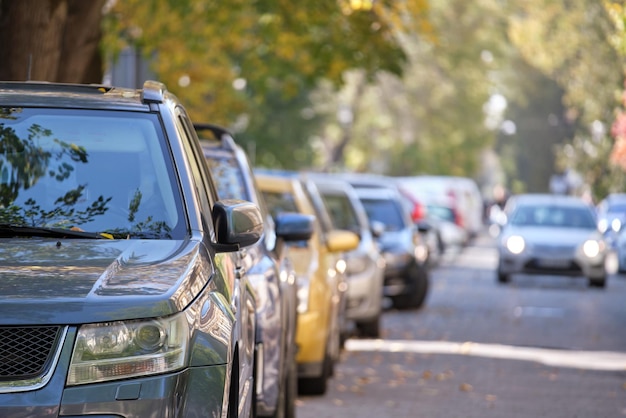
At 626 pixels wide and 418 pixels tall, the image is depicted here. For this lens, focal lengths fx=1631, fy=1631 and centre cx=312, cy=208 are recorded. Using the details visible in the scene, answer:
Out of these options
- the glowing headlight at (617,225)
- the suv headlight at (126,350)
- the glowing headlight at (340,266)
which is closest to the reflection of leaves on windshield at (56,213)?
the suv headlight at (126,350)

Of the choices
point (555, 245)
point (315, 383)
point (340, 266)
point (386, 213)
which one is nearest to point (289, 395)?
point (315, 383)

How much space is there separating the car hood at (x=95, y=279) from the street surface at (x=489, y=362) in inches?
223

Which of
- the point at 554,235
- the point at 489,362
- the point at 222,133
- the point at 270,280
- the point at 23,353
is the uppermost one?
the point at 222,133

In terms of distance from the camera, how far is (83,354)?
16.4ft

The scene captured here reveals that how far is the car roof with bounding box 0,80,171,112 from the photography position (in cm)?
635

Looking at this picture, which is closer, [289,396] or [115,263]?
[115,263]

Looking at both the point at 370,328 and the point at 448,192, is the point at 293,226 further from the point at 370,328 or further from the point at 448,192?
the point at 448,192

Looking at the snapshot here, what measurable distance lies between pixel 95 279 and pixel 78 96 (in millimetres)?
1400

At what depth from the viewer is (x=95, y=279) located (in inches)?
206

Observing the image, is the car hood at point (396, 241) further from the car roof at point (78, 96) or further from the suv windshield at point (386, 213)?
the car roof at point (78, 96)

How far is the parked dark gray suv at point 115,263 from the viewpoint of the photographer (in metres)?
4.98

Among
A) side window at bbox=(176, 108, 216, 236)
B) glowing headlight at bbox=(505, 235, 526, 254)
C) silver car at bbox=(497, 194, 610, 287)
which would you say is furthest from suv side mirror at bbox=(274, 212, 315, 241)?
glowing headlight at bbox=(505, 235, 526, 254)

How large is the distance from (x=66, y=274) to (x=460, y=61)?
7320 cm

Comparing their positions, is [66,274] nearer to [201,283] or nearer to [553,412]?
[201,283]
